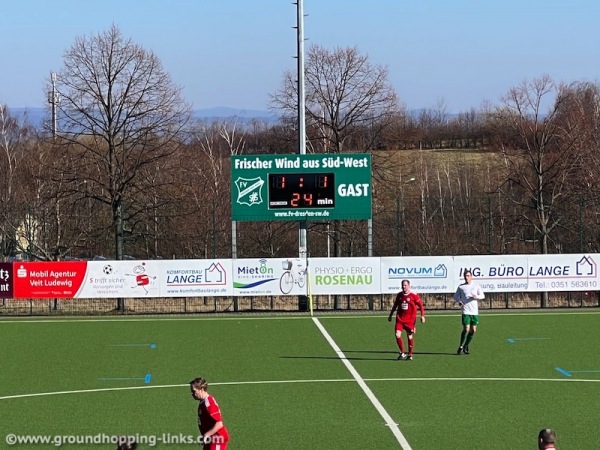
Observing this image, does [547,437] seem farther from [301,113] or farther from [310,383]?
[301,113]

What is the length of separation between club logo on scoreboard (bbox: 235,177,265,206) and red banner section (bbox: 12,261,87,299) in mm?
5859

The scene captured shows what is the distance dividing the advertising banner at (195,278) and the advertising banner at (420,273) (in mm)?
5426

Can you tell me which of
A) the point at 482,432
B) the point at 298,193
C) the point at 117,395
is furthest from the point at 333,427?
the point at 298,193

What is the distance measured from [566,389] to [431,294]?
1766 cm

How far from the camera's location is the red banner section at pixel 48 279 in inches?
1282

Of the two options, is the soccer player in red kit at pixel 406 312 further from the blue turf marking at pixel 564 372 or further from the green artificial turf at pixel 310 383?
the blue turf marking at pixel 564 372

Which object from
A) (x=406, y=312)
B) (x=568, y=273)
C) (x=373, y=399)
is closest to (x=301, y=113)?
(x=568, y=273)

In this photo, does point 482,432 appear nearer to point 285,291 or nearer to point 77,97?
point 285,291

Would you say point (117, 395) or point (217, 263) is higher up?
point (217, 263)

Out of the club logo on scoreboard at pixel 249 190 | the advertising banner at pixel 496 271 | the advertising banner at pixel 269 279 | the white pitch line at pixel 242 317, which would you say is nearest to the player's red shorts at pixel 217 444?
the white pitch line at pixel 242 317

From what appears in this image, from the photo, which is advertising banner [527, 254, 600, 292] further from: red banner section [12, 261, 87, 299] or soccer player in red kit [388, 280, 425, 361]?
red banner section [12, 261, 87, 299]

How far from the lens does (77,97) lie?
41125mm

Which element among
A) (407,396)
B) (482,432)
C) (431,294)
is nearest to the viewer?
(482,432)

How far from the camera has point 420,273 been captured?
107ft
